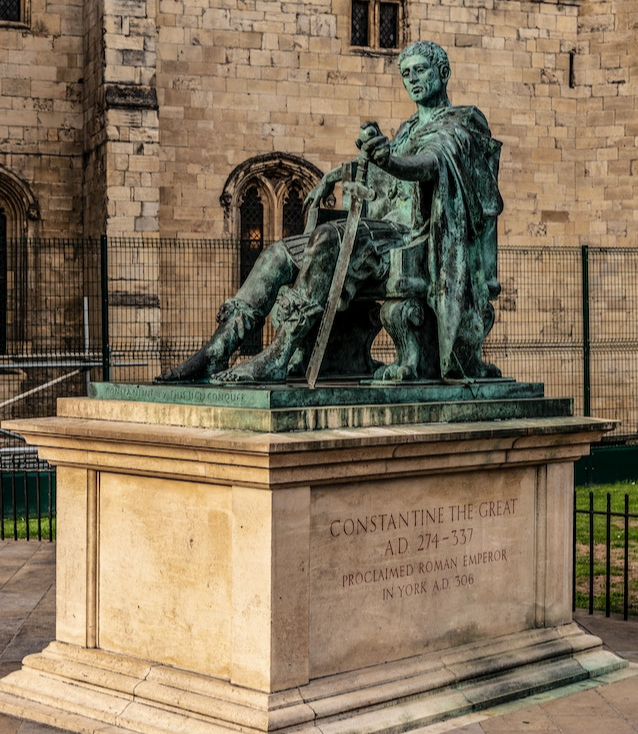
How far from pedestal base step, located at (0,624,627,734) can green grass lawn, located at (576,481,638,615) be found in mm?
3078

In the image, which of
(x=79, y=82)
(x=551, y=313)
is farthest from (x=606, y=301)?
(x=79, y=82)

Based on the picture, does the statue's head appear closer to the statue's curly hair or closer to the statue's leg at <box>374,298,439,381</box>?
the statue's curly hair

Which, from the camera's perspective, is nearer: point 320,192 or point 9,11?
point 320,192

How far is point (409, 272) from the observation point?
7.25 meters

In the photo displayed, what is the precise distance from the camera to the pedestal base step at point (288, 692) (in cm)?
615

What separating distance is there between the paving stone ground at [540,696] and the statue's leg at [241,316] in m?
1.94

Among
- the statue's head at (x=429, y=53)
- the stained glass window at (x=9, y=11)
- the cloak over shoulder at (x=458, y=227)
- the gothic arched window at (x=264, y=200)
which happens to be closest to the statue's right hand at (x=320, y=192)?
the cloak over shoulder at (x=458, y=227)

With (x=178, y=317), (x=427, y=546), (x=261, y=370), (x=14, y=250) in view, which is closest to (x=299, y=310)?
(x=261, y=370)

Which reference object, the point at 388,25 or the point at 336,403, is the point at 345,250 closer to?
the point at 336,403

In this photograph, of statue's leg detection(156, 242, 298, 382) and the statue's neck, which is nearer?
statue's leg detection(156, 242, 298, 382)

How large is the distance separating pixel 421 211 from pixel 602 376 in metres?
16.4

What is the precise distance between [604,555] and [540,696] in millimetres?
6120

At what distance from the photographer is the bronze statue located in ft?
22.8

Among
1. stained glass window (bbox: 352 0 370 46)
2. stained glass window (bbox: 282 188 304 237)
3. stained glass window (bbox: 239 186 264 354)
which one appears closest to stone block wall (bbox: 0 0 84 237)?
stained glass window (bbox: 239 186 264 354)
